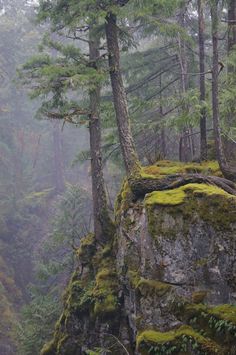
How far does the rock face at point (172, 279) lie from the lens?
24.2ft

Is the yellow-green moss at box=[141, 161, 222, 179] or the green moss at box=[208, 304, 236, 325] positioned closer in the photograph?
the green moss at box=[208, 304, 236, 325]

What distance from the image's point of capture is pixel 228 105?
11883 millimetres

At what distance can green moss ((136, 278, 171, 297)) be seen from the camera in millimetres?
8148

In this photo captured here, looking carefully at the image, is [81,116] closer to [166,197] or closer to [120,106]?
[120,106]

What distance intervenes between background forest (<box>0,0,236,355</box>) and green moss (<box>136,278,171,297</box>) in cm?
328

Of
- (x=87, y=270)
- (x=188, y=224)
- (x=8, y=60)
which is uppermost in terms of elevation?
(x=8, y=60)

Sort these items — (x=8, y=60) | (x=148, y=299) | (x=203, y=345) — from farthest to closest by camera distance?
(x=8, y=60) < (x=148, y=299) < (x=203, y=345)

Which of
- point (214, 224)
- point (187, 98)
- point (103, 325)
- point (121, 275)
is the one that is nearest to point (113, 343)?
point (103, 325)

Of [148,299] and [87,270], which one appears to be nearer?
[148,299]

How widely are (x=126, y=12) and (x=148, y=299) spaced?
6568mm

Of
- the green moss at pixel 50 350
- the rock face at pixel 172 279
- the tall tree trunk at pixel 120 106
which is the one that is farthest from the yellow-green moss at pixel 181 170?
the green moss at pixel 50 350

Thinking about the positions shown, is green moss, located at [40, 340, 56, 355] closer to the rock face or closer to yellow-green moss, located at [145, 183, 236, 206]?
the rock face

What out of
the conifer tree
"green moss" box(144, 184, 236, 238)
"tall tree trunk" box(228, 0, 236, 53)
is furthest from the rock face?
"tall tree trunk" box(228, 0, 236, 53)

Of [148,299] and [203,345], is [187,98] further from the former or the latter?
[203,345]
